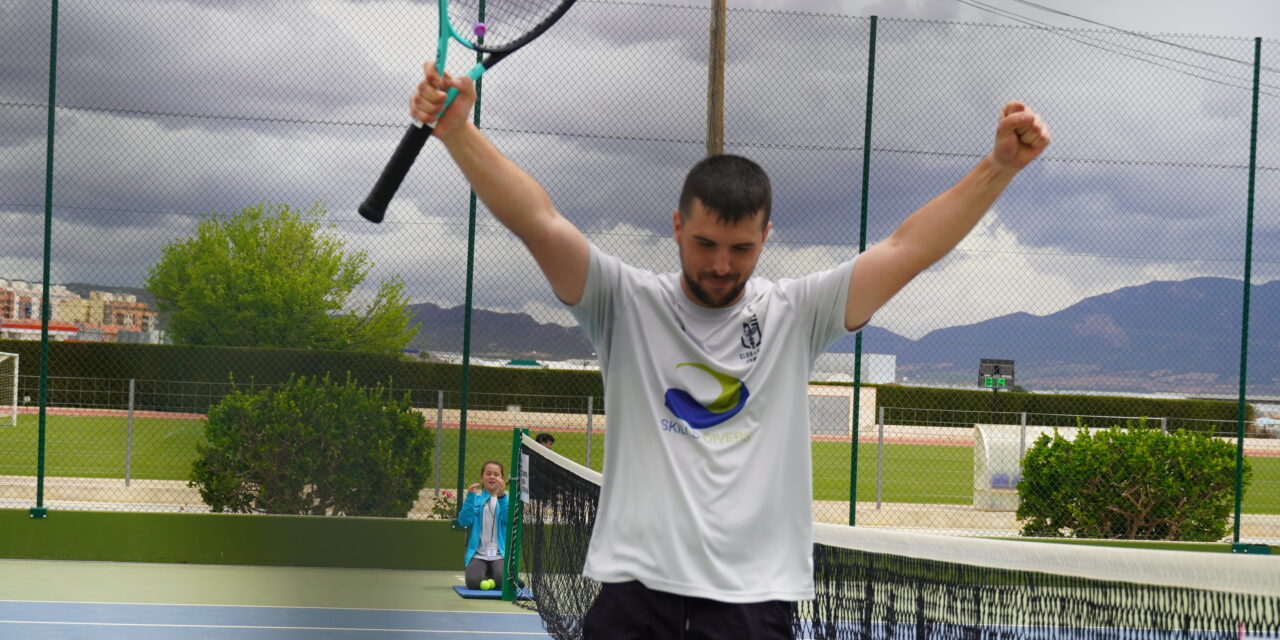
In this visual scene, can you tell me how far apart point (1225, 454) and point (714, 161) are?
9.71 m

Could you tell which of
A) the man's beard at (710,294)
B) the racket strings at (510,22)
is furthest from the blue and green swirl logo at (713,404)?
the racket strings at (510,22)

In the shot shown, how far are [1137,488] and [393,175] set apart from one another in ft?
30.5

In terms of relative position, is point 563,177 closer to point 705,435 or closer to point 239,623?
point 239,623

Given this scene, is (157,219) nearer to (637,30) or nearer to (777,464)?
(637,30)

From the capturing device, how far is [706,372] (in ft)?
6.91

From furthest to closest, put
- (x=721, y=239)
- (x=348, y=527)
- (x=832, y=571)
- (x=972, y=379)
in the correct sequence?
(x=972, y=379), (x=348, y=527), (x=832, y=571), (x=721, y=239)

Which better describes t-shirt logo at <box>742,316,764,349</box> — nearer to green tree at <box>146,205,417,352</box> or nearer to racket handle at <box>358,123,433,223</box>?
racket handle at <box>358,123,433,223</box>

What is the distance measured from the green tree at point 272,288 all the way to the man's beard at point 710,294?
851 cm

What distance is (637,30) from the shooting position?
10273mm

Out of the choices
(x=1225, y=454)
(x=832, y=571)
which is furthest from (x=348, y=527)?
(x=1225, y=454)

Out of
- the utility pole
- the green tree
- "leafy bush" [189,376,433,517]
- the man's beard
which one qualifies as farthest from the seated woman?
the man's beard

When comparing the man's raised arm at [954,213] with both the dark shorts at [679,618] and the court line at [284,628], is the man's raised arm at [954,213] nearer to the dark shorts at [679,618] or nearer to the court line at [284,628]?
the dark shorts at [679,618]

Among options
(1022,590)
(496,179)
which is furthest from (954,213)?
(1022,590)

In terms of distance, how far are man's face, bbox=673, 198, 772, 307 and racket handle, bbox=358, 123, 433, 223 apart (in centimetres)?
49
